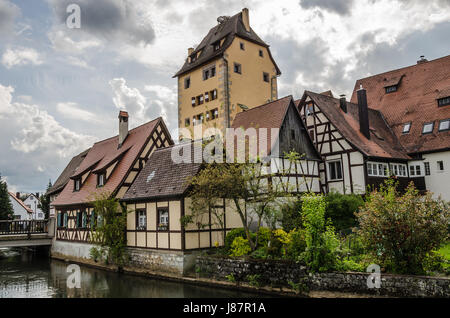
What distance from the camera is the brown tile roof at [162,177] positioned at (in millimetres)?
→ 18734

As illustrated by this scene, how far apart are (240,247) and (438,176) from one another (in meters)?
16.2

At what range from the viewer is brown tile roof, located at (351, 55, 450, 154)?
2670 centimetres

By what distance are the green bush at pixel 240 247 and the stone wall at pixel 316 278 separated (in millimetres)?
624

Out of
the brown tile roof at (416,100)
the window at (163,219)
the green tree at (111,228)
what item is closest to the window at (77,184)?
the green tree at (111,228)

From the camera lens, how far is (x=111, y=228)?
2105cm

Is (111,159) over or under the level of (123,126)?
under

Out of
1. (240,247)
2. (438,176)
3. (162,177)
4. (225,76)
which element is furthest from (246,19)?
(240,247)

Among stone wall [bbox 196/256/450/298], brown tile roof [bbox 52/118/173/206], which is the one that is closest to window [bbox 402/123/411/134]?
brown tile roof [bbox 52/118/173/206]

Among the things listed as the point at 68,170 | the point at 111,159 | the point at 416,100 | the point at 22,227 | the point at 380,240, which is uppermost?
the point at 416,100

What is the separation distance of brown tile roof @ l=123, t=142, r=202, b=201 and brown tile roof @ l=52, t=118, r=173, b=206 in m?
1.86

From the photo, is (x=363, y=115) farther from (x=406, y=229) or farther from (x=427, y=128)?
(x=406, y=229)
